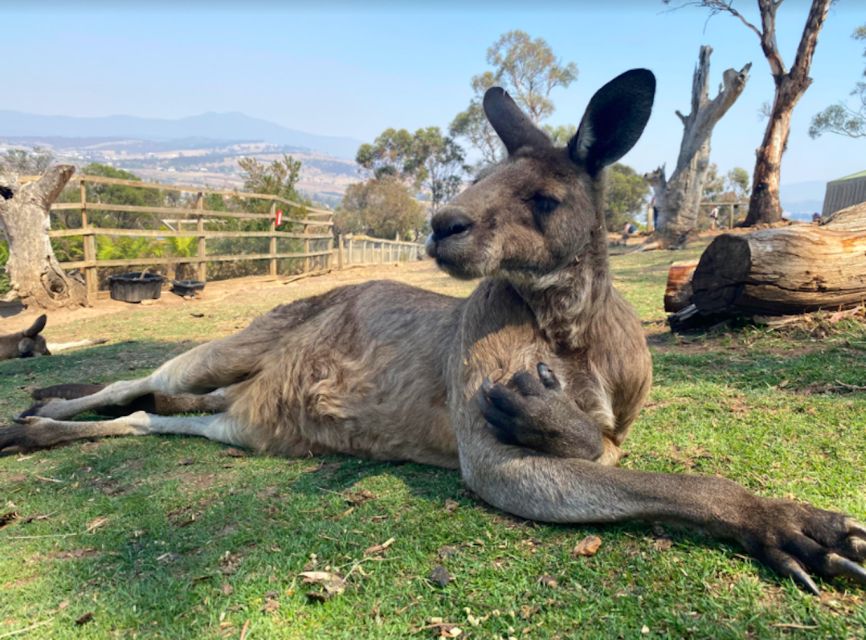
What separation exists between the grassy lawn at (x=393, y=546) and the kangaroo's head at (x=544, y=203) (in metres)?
1.17

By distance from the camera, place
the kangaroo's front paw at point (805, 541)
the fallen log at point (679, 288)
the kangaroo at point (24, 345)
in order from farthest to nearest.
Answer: the kangaroo at point (24, 345)
the fallen log at point (679, 288)
the kangaroo's front paw at point (805, 541)

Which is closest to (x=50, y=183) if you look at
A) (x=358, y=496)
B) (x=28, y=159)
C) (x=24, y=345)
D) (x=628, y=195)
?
(x=24, y=345)

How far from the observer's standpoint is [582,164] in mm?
3025

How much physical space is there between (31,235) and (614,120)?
13.2 m

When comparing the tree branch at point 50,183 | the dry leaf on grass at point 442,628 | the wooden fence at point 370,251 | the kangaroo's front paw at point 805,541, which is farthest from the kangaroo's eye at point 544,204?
the wooden fence at point 370,251

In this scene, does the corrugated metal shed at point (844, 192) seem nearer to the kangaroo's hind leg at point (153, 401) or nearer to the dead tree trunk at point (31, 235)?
the dead tree trunk at point (31, 235)

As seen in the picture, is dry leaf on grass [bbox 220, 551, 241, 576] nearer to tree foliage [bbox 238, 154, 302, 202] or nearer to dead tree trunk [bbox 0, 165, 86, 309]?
dead tree trunk [bbox 0, 165, 86, 309]

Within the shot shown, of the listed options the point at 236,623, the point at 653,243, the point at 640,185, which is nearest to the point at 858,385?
the point at 236,623

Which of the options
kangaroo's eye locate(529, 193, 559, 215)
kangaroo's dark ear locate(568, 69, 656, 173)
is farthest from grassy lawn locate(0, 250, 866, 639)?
kangaroo's dark ear locate(568, 69, 656, 173)

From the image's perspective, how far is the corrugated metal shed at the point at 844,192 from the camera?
27.4 metres

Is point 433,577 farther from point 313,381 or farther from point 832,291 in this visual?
point 832,291

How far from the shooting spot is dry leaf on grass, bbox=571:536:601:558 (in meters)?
2.23

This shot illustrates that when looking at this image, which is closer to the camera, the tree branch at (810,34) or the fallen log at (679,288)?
the fallen log at (679,288)

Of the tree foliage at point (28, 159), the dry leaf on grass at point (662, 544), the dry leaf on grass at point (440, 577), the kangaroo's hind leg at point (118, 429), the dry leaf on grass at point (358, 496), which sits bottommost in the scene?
the kangaroo's hind leg at point (118, 429)
